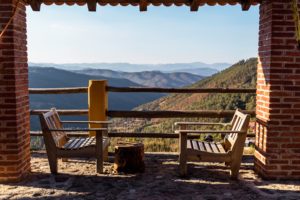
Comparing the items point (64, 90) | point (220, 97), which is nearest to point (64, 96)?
point (220, 97)

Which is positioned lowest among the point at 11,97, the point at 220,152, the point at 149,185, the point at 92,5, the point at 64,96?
the point at 64,96

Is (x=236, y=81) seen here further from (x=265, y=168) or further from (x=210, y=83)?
(x=265, y=168)

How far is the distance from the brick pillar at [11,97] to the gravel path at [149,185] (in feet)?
0.96

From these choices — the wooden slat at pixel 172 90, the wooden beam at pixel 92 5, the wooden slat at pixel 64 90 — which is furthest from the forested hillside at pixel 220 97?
the wooden beam at pixel 92 5

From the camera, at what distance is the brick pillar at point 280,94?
530 centimetres

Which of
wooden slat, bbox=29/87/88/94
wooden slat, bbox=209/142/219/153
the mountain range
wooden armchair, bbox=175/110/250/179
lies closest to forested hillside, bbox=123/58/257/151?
wooden slat, bbox=29/87/88/94

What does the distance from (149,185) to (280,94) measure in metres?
2.36

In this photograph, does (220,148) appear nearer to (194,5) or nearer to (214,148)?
(214,148)

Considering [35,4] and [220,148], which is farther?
[220,148]

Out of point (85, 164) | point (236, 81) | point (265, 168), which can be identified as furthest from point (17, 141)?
point (236, 81)

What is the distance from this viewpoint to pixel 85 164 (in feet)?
21.4

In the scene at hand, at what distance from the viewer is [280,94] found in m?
5.40

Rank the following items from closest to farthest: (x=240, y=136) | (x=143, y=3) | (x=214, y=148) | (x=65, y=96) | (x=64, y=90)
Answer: (x=240, y=136) → (x=143, y=3) → (x=214, y=148) → (x=64, y=90) → (x=65, y=96)

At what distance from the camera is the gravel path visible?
486 cm
